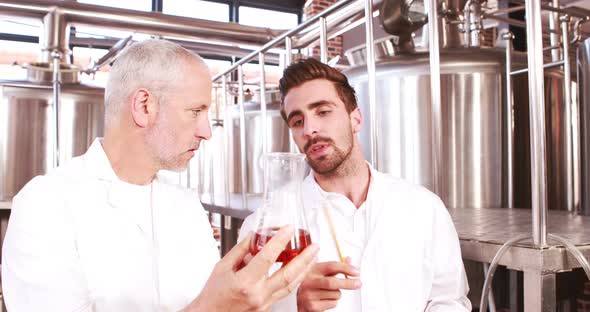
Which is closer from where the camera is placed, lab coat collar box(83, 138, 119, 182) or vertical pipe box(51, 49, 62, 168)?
lab coat collar box(83, 138, 119, 182)

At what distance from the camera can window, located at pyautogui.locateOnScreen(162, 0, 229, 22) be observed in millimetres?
6113

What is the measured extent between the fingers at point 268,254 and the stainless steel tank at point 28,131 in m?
2.90

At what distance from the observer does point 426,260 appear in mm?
1300

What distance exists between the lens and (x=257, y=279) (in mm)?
657

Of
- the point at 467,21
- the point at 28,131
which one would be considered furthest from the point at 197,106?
the point at 28,131

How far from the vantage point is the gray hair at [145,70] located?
3.35 ft

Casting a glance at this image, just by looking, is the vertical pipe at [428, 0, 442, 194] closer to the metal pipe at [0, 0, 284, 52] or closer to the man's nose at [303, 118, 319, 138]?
the man's nose at [303, 118, 319, 138]

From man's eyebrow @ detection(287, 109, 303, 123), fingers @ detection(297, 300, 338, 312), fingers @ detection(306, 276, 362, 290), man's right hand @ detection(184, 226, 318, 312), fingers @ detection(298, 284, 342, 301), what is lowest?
fingers @ detection(297, 300, 338, 312)

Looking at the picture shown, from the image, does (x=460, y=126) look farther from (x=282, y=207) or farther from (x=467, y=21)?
(x=282, y=207)

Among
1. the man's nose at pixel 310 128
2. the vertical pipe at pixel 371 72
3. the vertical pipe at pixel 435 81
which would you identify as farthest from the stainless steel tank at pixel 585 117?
the man's nose at pixel 310 128

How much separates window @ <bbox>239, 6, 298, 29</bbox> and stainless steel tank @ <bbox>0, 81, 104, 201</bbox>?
12.6 feet

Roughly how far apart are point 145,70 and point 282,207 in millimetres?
Answer: 508

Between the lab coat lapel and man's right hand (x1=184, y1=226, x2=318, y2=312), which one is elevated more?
the lab coat lapel

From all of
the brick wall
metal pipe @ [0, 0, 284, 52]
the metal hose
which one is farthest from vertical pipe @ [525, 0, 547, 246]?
the brick wall
